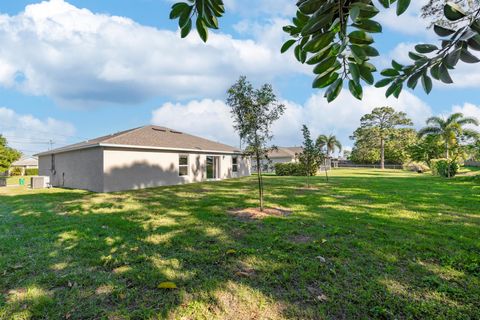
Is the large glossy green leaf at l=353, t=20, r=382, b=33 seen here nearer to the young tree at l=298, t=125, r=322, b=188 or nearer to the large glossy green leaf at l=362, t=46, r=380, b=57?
the large glossy green leaf at l=362, t=46, r=380, b=57

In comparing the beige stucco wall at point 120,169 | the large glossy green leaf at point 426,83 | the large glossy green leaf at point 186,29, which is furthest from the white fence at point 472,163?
the large glossy green leaf at point 186,29

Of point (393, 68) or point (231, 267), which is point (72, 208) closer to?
point (231, 267)

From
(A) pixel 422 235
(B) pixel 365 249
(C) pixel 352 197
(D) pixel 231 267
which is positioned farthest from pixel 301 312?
(C) pixel 352 197

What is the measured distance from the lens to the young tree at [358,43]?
0.95 meters

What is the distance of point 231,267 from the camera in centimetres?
342

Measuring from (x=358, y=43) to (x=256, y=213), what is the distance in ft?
19.9

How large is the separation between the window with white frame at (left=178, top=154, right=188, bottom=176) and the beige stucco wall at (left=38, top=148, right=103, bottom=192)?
16.8 feet

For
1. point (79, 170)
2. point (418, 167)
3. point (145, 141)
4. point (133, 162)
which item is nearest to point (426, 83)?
point (133, 162)

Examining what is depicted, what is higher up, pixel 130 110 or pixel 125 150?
pixel 130 110

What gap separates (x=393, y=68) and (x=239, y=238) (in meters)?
4.10

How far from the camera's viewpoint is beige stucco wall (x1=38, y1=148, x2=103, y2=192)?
12859 mm

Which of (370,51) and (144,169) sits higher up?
(370,51)

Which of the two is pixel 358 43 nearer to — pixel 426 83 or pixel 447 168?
pixel 426 83

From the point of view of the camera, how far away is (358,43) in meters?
0.96
